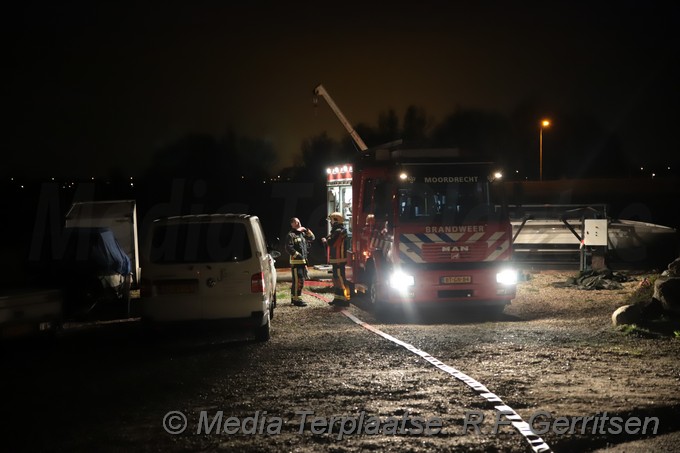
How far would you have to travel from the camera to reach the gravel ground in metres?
5.61

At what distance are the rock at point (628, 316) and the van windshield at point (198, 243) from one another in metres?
5.76

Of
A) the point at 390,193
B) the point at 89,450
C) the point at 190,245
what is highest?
the point at 390,193

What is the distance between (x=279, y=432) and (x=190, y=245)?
4527 mm

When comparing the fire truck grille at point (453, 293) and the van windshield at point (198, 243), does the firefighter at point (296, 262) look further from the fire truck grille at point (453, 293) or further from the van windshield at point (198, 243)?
the van windshield at point (198, 243)

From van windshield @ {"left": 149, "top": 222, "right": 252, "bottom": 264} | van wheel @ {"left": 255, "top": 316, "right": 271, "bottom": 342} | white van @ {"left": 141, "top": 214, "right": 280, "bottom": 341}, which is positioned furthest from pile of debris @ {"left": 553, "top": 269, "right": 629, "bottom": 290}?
van windshield @ {"left": 149, "top": 222, "right": 252, "bottom": 264}

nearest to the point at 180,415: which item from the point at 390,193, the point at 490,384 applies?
the point at 490,384

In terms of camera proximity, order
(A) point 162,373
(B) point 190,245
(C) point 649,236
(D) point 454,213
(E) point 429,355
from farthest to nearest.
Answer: (C) point 649,236, (D) point 454,213, (B) point 190,245, (E) point 429,355, (A) point 162,373

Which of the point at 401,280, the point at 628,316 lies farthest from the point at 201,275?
the point at 628,316

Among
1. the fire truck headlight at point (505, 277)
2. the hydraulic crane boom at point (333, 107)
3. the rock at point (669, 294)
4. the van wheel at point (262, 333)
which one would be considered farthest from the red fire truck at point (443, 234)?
the hydraulic crane boom at point (333, 107)

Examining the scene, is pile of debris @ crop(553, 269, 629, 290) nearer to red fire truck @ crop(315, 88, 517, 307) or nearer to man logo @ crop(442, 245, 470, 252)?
red fire truck @ crop(315, 88, 517, 307)

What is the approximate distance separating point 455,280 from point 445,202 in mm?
1401

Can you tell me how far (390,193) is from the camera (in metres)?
12.2

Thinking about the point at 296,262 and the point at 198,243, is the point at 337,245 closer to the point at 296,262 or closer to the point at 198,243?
the point at 296,262

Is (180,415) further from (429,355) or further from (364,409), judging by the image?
(429,355)
